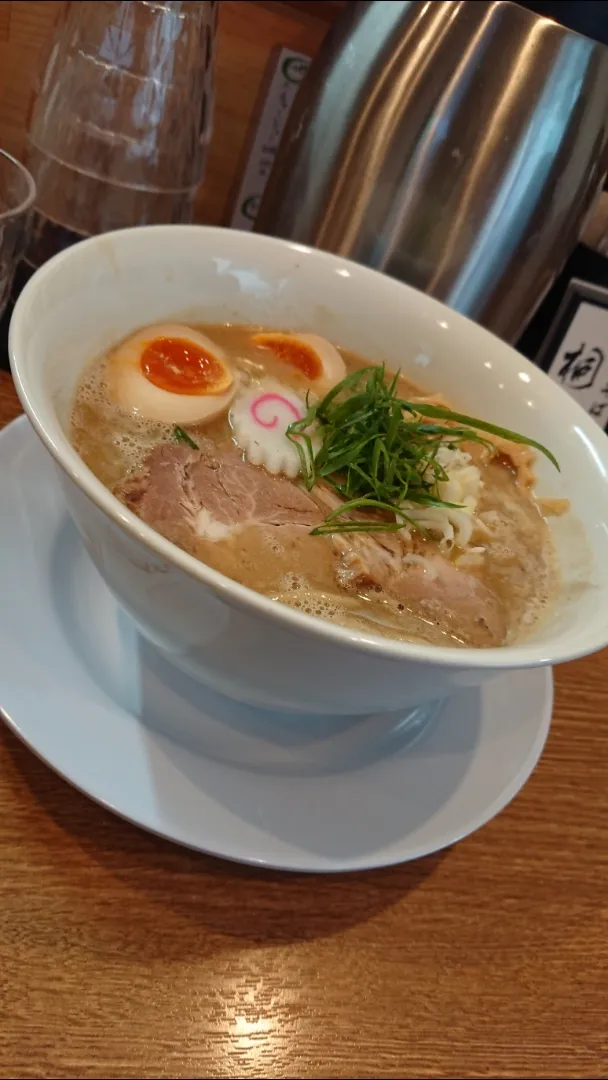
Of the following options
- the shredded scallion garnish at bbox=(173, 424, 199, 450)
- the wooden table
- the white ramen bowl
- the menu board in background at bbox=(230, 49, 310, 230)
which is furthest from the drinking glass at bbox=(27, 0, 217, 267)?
the wooden table

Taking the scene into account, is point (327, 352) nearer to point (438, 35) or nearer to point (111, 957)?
point (438, 35)

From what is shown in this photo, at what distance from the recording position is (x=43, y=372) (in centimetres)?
70

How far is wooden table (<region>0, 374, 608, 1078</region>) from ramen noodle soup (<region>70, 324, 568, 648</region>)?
0.80 feet

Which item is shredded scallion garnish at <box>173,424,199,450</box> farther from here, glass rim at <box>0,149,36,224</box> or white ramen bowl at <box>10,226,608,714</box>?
glass rim at <box>0,149,36,224</box>

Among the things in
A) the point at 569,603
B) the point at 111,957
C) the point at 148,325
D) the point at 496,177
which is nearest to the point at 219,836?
the point at 111,957

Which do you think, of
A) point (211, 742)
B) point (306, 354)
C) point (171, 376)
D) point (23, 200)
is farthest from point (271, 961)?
point (23, 200)

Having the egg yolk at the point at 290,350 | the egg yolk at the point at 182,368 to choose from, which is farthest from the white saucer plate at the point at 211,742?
the egg yolk at the point at 290,350

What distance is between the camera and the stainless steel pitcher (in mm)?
1092

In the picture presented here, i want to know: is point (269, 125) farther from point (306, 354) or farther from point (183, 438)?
point (183, 438)

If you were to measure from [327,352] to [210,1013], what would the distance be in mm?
783

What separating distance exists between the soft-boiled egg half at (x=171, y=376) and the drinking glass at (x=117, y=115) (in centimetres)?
34

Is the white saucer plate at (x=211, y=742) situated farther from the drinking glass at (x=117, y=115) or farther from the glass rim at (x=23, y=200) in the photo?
the drinking glass at (x=117, y=115)

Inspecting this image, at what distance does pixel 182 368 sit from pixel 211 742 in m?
0.46

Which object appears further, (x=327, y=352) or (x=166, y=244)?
(x=327, y=352)
